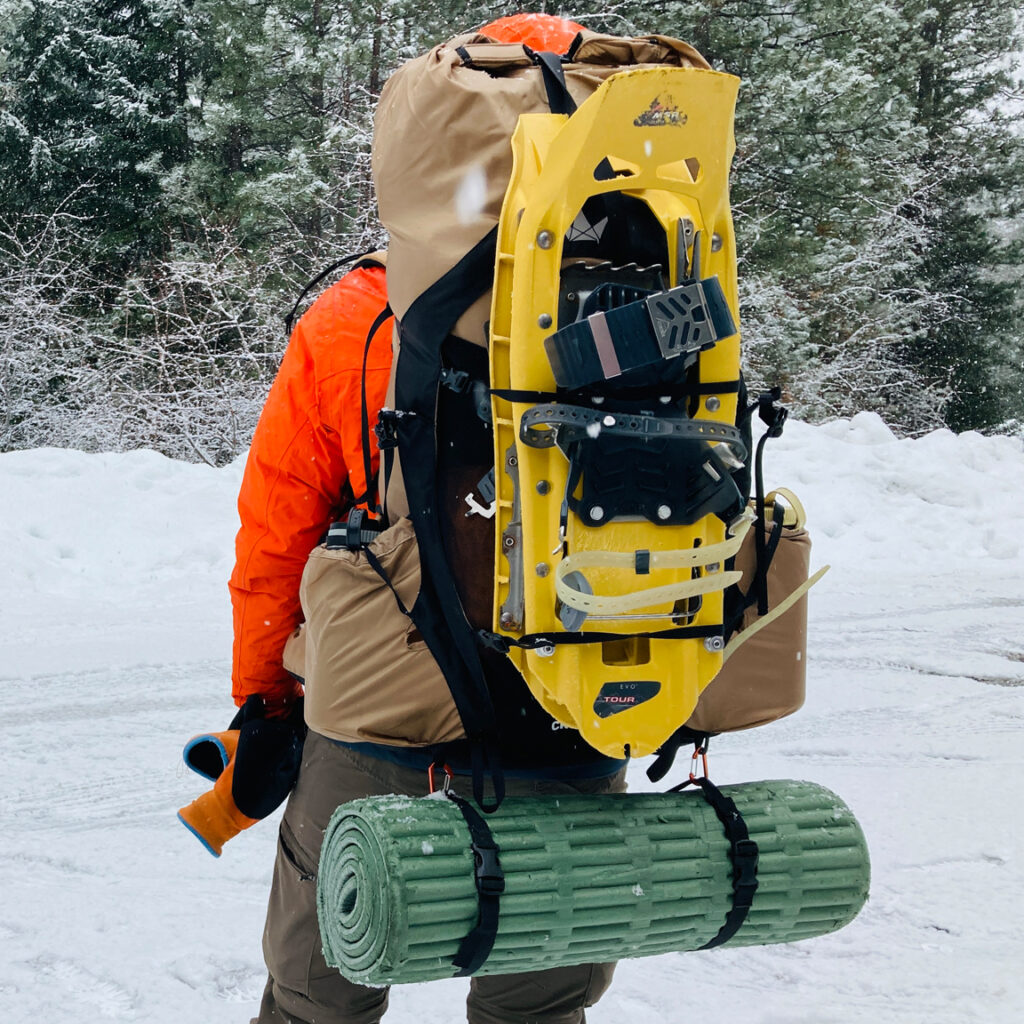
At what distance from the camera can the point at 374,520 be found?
160 cm

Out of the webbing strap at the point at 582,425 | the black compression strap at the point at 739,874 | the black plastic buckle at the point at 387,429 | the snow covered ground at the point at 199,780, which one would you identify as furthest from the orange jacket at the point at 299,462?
the snow covered ground at the point at 199,780

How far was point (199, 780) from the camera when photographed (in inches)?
154

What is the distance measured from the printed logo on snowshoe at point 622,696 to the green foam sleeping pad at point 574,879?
165 millimetres

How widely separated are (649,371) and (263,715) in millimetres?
962

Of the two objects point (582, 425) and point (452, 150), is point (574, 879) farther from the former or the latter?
point (452, 150)

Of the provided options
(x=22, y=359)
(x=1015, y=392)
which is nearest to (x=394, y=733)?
(x=22, y=359)

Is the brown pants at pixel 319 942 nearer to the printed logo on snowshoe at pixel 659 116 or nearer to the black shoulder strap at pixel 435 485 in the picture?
the black shoulder strap at pixel 435 485

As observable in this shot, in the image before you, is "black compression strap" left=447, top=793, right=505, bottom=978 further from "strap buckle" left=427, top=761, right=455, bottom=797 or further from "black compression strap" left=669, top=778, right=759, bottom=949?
"black compression strap" left=669, top=778, right=759, bottom=949

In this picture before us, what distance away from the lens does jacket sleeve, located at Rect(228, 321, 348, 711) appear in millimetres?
1699

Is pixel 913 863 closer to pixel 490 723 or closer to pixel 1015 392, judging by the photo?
pixel 490 723

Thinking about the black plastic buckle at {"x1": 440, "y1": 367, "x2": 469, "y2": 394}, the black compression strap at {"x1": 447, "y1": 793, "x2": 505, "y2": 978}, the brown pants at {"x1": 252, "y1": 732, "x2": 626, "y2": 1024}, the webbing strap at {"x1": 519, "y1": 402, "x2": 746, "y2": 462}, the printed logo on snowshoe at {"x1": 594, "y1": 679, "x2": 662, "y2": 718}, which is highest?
the black plastic buckle at {"x1": 440, "y1": 367, "x2": 469, "y2": 394}

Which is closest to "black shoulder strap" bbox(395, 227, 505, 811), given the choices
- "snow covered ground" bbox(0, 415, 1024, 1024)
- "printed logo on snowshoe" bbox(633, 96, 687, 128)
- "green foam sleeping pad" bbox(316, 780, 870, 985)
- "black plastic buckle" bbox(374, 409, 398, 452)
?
"black plastic buckle" bbox(374, 409, 398, 452)

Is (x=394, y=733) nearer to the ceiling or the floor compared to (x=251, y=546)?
nearer to the floor

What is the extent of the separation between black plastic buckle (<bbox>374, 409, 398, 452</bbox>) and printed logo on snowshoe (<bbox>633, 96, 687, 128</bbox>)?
47 centimetres
